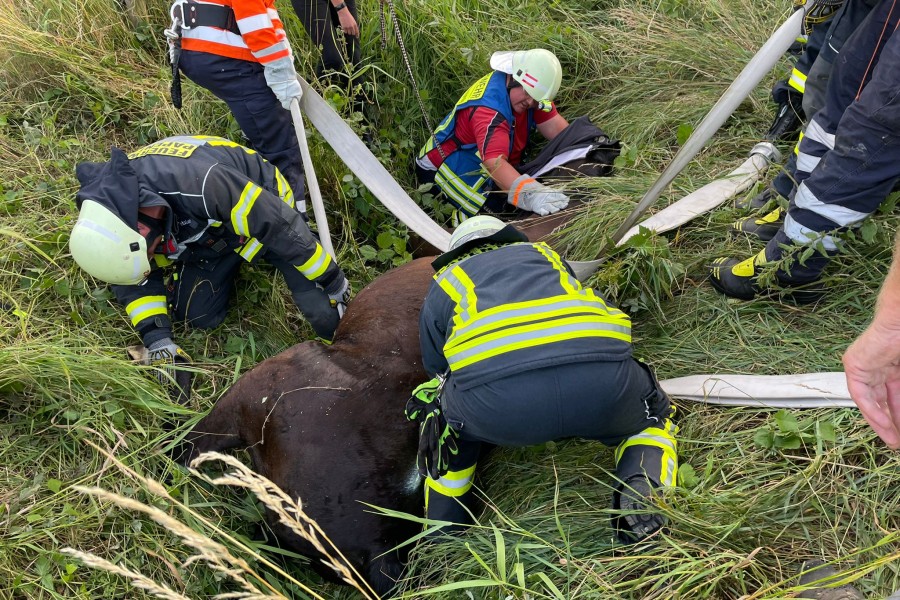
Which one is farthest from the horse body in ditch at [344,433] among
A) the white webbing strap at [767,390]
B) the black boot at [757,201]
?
the black boot at [757,201]

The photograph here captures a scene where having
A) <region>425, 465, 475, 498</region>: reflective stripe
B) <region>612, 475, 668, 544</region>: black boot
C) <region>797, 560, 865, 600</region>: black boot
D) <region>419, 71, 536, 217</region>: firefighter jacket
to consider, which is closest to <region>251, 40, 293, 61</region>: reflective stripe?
<region>419, 71, 536, 217</region>: firefighter jacket

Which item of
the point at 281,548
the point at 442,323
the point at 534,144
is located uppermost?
the point at 442,323

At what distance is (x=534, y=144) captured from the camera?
4609 millimetres

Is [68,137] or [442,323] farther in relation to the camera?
[68,137]

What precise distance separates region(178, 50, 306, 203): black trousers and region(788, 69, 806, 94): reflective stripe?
2753 mm

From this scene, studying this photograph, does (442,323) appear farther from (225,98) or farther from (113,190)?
(225,98)

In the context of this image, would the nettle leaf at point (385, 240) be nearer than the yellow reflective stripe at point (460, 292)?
No

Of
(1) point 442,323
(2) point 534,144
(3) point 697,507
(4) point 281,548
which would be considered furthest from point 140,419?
(2) point 534,144

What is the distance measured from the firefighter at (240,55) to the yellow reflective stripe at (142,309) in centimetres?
120

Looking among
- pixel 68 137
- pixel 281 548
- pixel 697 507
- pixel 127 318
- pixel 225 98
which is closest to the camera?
pixel 697 507

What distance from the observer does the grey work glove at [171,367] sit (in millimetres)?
2945

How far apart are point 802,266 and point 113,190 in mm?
2852

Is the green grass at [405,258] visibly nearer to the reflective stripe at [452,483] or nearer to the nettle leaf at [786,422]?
the nettle leaf at [786,422]

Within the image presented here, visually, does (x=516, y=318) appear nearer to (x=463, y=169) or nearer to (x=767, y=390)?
(x=767, y=390)
